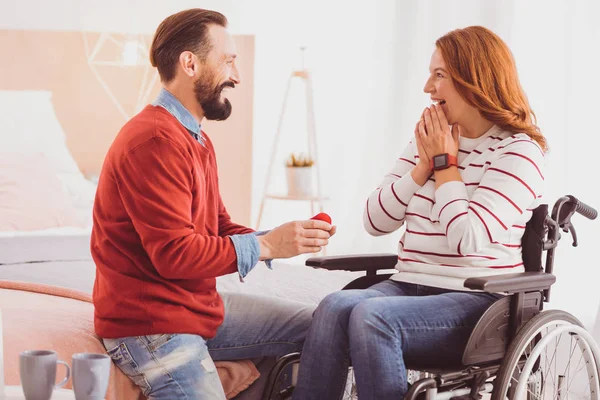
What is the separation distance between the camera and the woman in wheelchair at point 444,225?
6.10 feet

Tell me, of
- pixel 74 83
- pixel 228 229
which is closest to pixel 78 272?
pixel 228 229

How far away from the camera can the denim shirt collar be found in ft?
6.41

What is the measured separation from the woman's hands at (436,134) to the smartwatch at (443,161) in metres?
0.02

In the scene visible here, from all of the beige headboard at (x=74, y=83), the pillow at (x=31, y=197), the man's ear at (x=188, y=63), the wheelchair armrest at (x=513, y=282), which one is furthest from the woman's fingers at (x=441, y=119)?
the beige headboard at (x=74, y=83)

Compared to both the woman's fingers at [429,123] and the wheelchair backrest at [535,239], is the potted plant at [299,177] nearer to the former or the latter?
the woman's fingers at [429,123]

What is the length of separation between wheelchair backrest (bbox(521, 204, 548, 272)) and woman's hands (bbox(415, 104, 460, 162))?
243 mm

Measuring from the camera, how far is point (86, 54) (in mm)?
4250

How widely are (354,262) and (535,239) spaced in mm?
462

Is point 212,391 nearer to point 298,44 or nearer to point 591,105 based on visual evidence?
point 591,105

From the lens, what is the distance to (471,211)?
194 cm

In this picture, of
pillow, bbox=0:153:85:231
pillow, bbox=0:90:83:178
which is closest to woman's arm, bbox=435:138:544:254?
pillow, bbox=0:153:85:231

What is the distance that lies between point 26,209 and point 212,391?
5.53 feet

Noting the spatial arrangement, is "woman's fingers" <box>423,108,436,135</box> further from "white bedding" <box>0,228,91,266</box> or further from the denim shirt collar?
"white bedding" <box>0,228,91,266</box>

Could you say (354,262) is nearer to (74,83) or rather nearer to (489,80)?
(489,80)
